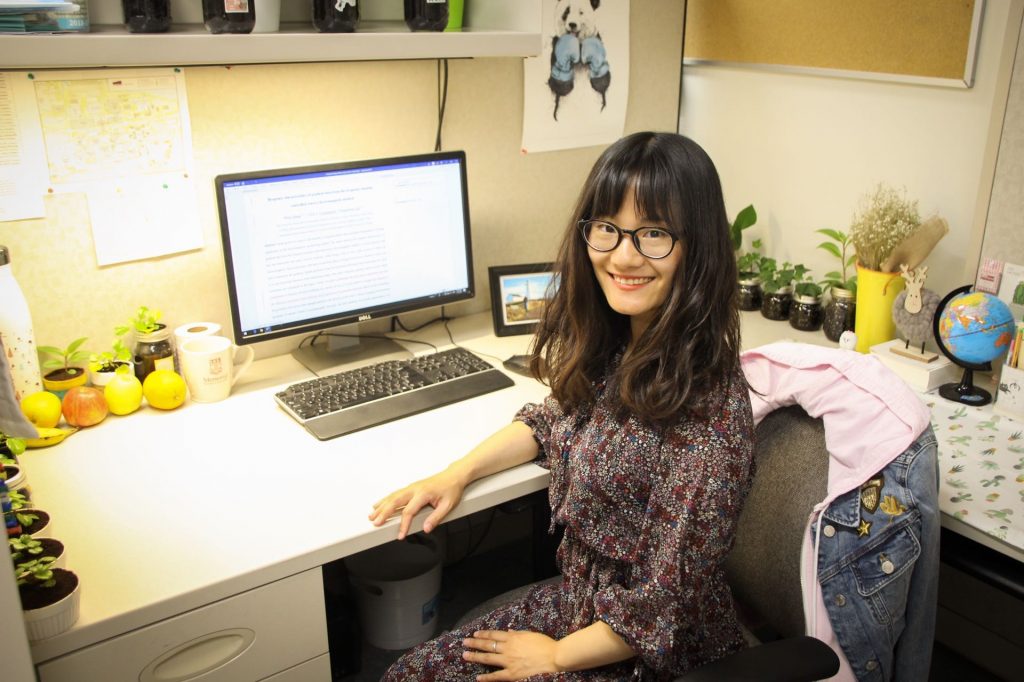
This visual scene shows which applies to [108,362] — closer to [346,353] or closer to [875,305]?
[346,353]

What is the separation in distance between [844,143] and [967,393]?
625mm

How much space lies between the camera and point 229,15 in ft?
4.70

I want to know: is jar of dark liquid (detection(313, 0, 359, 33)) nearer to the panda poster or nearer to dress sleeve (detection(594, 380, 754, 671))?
the panda poster

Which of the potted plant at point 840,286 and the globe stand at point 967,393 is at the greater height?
the potted plant at point 840,286

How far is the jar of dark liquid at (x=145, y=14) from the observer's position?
141 centimetres

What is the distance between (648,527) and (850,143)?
1164 mm

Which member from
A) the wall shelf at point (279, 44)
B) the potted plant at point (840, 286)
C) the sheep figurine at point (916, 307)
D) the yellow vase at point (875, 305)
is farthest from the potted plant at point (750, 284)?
the wall shelf at point (279, 44)

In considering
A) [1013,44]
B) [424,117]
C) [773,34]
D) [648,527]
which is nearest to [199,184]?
[424,117]

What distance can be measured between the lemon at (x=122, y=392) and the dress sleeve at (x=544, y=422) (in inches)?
27.7

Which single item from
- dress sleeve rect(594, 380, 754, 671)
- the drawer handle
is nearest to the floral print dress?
dress sleeve rect(594, 380, 754, 671)

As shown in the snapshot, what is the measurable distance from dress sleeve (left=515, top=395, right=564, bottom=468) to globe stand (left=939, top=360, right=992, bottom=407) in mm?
791

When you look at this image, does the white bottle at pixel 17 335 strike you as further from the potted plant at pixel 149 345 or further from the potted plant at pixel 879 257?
the potted plant at pixel 879 257

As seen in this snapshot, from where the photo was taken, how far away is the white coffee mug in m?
1.65

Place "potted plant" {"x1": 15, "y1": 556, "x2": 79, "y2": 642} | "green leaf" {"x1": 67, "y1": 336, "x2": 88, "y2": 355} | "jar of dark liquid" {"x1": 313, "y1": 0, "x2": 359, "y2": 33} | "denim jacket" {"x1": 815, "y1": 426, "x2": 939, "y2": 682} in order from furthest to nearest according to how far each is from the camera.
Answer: "green leaf" {"x1": 67, "y1": 336, "x2": 88, "y2": 355} → "jar of dark liquid" {"x1": 313, "y1": 0, "x2": 359, "y2": 33} → "denim jacket" {"x1": 815, "y1": 426, "x2": 939, "y2": 682} → "potted plant" {"x1": 15, "y1": 556, "x2": 79, "y2": 642}
